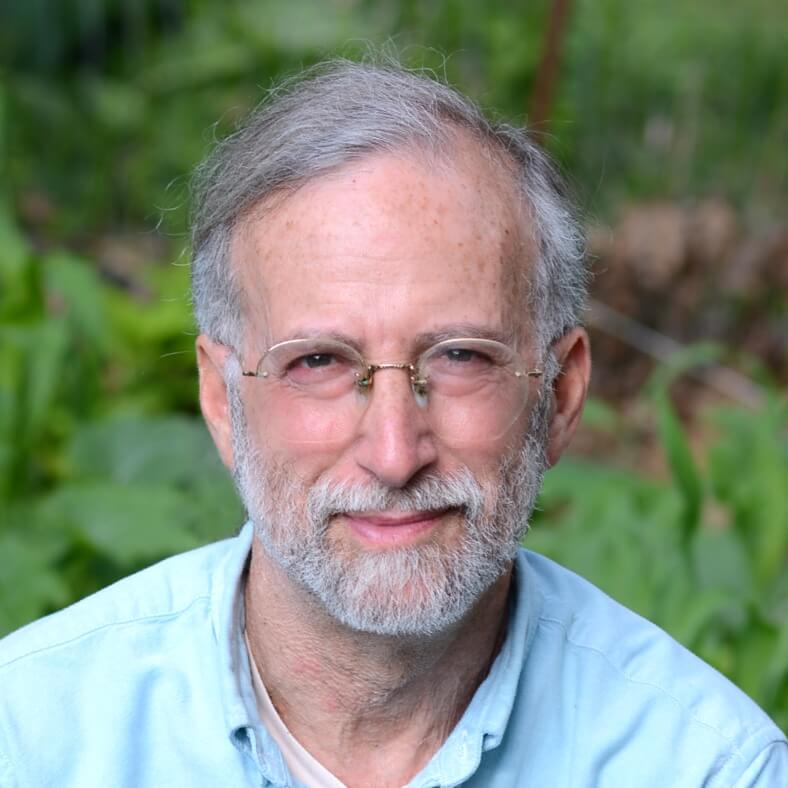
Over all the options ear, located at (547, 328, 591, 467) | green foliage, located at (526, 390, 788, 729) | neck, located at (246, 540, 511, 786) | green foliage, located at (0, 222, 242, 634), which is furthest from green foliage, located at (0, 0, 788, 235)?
neck, located at (246, 540, 511, 786)

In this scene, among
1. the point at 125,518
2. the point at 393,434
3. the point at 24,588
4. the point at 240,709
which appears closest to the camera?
the point at 393,434

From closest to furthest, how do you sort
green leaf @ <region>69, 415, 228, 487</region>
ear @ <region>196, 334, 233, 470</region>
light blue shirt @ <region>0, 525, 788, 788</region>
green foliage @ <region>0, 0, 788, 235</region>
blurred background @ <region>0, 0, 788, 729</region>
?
1. light blue shirt @ <region>0, 525, 788, 788</region>
2. ear @ <region>196, 334, 233, 470</region>
3. green leaf @ <region>69, 415, 228, 487</region>
4. blurred background @ <region>0, 0, 788, 729</region>
5. green foliage @ <region>0, 0, 788, 235</region>

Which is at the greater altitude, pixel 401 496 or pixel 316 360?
pixel 316 360

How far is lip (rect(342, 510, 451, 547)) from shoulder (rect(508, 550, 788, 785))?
11.2 inches

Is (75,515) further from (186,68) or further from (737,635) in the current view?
(186,68)

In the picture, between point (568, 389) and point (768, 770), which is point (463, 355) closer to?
point (568, 389)

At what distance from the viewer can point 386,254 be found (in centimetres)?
175

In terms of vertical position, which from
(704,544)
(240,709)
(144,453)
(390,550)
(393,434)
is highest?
(393,434)

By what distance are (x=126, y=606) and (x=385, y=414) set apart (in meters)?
0.49

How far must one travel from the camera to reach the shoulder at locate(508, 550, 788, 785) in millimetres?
1864

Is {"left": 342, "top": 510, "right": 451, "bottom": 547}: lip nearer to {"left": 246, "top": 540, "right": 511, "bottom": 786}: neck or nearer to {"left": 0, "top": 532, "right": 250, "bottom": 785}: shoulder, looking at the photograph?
{"left": 246, "top": 540, "right": 511, "bottom": 786}: neck

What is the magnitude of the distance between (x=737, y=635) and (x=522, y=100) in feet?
9.68

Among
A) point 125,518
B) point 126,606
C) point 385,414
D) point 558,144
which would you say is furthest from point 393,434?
point 558,144

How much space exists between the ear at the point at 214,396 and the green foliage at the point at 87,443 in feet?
2.10
